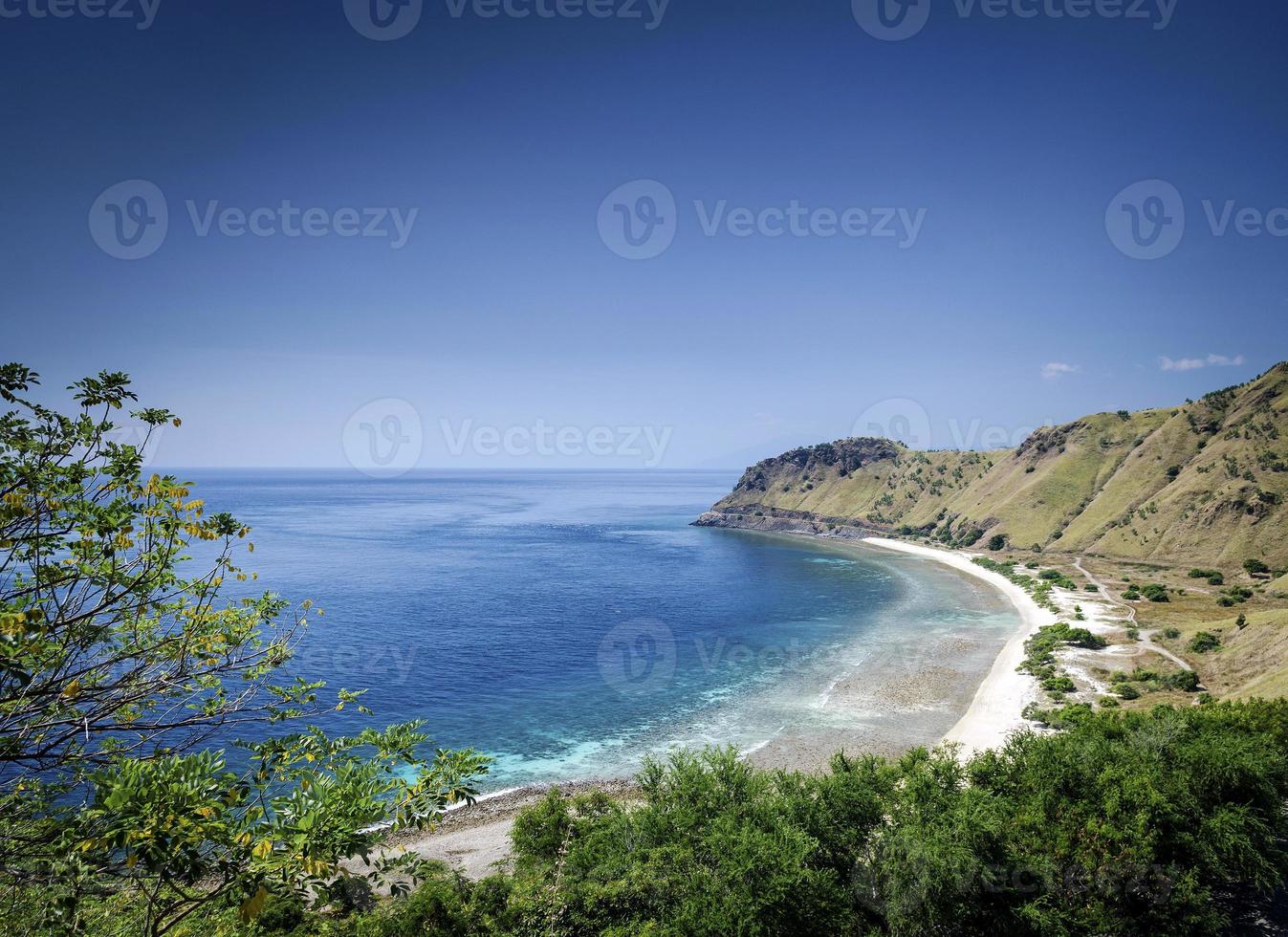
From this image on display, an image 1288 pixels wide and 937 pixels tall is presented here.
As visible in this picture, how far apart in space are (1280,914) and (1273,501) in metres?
97.0

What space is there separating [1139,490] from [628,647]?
10838 centimetres

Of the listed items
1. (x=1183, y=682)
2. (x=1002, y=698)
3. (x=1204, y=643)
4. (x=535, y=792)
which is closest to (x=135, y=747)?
(x=535, y=792)

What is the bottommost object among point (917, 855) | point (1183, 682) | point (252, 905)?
point (1183, 682)

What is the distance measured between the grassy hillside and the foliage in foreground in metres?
85.0

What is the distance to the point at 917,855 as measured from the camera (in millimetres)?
21781

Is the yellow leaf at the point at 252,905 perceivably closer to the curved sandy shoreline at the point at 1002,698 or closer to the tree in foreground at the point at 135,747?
the tree in foreground at the point at 135,747

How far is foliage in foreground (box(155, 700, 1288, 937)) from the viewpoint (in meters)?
21.1

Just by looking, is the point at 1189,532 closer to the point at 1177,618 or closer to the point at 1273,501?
the point at 1273,501

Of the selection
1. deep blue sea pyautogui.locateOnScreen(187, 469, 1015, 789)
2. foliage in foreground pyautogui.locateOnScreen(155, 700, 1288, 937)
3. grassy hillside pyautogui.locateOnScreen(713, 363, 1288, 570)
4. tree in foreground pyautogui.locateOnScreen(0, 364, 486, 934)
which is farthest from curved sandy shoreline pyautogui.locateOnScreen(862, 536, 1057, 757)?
tree in foreground pyautogui.locateOnScreen(0, 364, 486, 934)

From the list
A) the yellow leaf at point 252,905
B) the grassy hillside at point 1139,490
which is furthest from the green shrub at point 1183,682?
the yellow leaf at point 252,905

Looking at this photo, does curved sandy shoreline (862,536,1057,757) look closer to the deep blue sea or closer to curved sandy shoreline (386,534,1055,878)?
curved sandy shoreline (386,534,1055,878)

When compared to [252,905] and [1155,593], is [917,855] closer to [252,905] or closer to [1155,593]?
[252,905]

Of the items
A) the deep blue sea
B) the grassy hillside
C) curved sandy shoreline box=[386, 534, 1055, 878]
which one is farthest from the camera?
the grassy hillside

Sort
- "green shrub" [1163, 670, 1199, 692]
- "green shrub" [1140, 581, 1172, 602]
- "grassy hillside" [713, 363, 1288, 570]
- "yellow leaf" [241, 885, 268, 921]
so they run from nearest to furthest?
"yellow leaf" [241, 885, 268, 921], "green shrub" [1163, 670, 1199, 692], "green shrub" [1140, 581, 1172, 602], "grassy hillside" [713, 363, 1288, 570]
